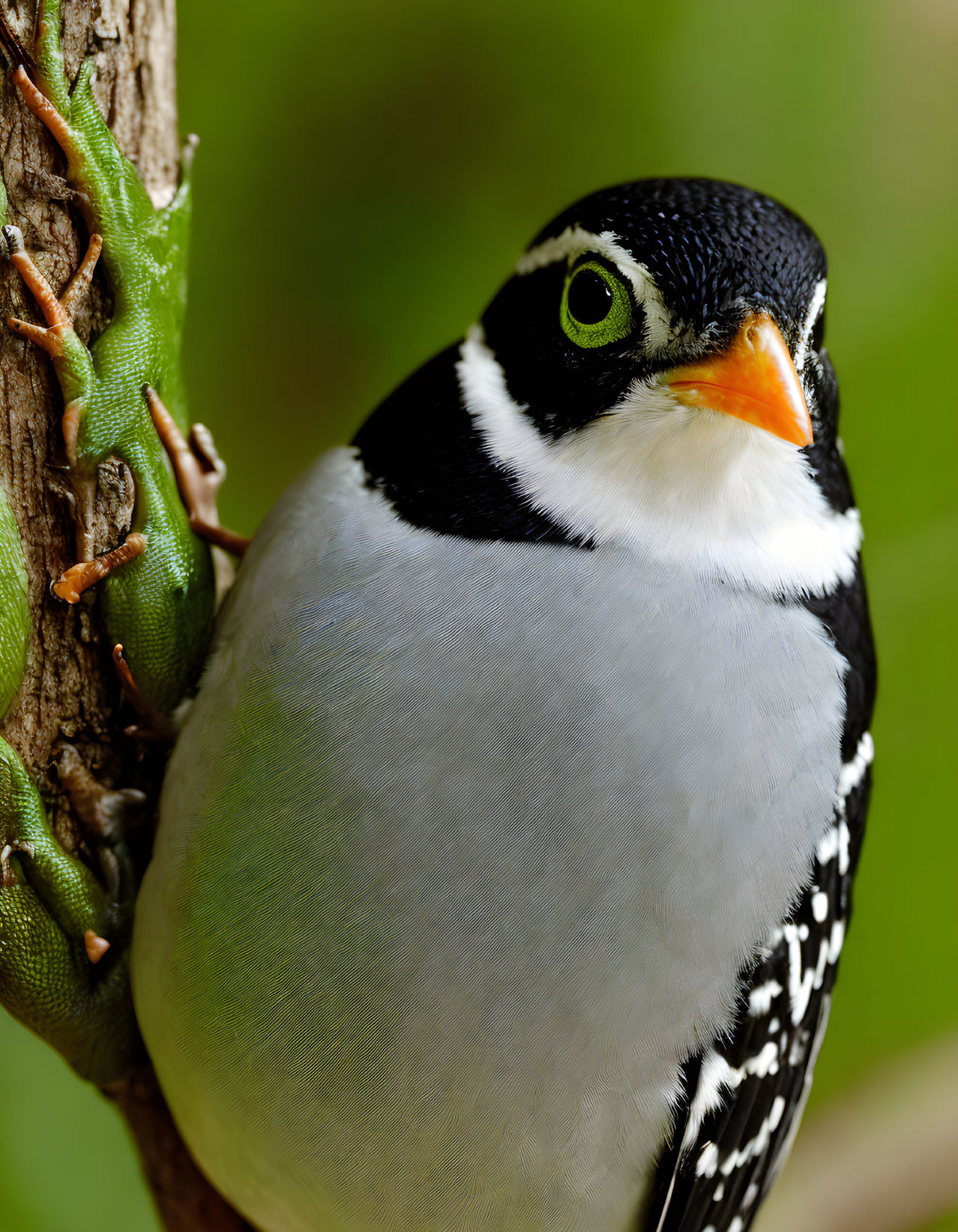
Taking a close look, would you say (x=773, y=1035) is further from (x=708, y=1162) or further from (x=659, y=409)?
(x=659, y=409)

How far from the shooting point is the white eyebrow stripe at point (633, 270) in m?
1.22

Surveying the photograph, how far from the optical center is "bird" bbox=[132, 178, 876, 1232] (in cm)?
116

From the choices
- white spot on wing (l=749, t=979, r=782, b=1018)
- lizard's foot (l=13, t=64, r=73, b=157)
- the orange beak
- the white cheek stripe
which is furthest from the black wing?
lizard's foot (l=13, t=64, r=73, b=157)

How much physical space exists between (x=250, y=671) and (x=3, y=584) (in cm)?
27

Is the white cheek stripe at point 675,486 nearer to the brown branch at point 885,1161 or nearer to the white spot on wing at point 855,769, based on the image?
the white spot on wing at point 855,769

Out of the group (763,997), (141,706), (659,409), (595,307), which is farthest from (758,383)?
(141,706)

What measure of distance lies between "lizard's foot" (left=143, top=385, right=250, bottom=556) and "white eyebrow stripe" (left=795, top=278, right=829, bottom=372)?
28.9 inches

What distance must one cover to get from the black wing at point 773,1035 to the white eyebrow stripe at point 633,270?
36 cm

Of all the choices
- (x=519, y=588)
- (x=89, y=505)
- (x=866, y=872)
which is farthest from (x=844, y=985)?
(x=89, y=505)

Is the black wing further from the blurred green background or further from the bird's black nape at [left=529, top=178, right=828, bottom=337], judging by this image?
the blurred green background

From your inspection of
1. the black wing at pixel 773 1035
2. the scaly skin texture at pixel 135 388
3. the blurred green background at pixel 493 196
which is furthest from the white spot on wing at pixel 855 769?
the blurred green background at pixel 493 196

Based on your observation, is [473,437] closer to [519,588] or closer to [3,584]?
[519,588]

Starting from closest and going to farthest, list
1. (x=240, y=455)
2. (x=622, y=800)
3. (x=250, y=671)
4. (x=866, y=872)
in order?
(x=622, y=800) < (x=250, y=671) < (x=240, y=455) < (x=866, y=872)

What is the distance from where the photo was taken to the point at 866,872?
125 inches
